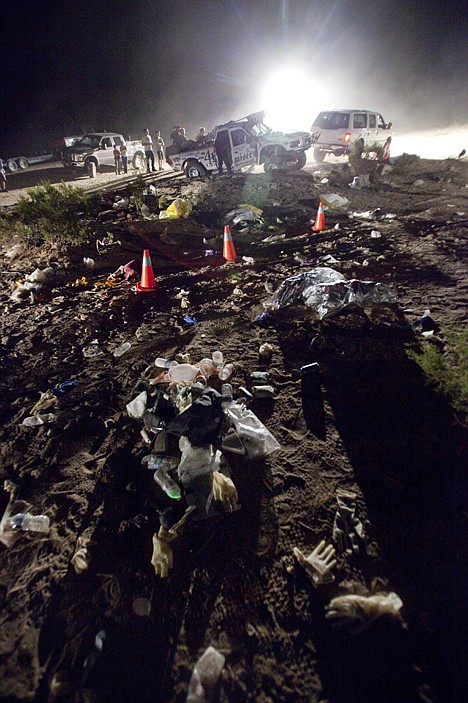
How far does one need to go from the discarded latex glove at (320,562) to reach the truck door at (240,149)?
11.3 metres

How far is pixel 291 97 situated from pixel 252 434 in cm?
4049

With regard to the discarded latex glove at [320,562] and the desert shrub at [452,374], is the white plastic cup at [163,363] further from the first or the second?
the desert shrub at [452,374]

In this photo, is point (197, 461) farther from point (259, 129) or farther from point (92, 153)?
point (92, 153)

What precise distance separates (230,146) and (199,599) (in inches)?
456

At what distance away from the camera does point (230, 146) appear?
33.5ft

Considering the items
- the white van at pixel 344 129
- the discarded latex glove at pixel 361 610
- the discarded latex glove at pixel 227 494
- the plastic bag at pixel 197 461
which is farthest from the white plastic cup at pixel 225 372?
the white van at pixel 344 129

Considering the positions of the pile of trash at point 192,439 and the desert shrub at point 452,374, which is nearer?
the pile of trash at point 192,439

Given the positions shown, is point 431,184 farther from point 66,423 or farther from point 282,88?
point 282,88

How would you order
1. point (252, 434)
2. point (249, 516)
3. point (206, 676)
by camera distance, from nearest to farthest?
point (206, 676), point (249, 516), point (252, 434)

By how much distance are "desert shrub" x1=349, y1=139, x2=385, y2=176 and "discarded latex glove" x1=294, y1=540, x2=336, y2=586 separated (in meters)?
12.6

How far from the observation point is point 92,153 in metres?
14.3

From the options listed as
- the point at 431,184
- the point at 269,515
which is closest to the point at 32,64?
the point at 431,184

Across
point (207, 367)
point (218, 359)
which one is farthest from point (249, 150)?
point (207, 367)

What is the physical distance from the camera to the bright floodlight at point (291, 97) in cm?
2969
